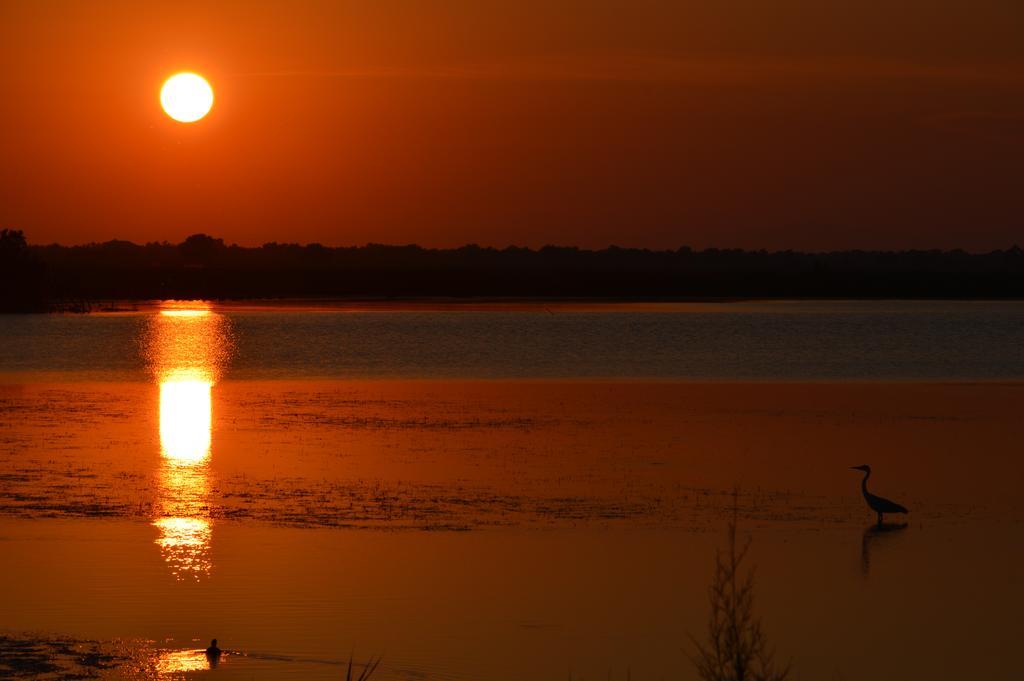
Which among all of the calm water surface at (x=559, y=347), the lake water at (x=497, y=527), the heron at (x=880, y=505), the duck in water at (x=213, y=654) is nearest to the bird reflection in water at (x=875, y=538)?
the lake water at (x=497, y=527)

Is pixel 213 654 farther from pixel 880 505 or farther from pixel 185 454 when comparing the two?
pixel 185 454

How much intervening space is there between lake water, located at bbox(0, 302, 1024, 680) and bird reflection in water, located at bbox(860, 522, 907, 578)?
66 mm

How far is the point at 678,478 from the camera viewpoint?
21.4m

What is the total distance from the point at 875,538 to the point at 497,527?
425cm

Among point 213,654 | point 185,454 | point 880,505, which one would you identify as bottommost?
point 213,654

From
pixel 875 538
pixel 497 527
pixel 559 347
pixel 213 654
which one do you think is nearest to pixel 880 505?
pixel 875 538

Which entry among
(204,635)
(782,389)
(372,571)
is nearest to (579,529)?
(372,571)

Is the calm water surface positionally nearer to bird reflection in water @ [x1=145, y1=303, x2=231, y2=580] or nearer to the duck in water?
bird reflection in water @ [x1=145, y1=303, x2=231, y2=580]

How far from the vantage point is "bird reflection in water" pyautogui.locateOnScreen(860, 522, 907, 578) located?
1605 cm

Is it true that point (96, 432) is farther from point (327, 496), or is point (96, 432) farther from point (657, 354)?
point (657, 354)

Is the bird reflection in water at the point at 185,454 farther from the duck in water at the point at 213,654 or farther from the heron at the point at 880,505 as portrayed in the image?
the heron at the point at 880,505

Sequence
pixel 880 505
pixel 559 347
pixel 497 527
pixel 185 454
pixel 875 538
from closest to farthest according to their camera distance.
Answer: pixel 875 538
pixel 497 527
pixel 880 505
pixel 185 454
pixel 559 347

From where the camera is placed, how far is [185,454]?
23906 mm

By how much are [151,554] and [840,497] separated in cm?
907
